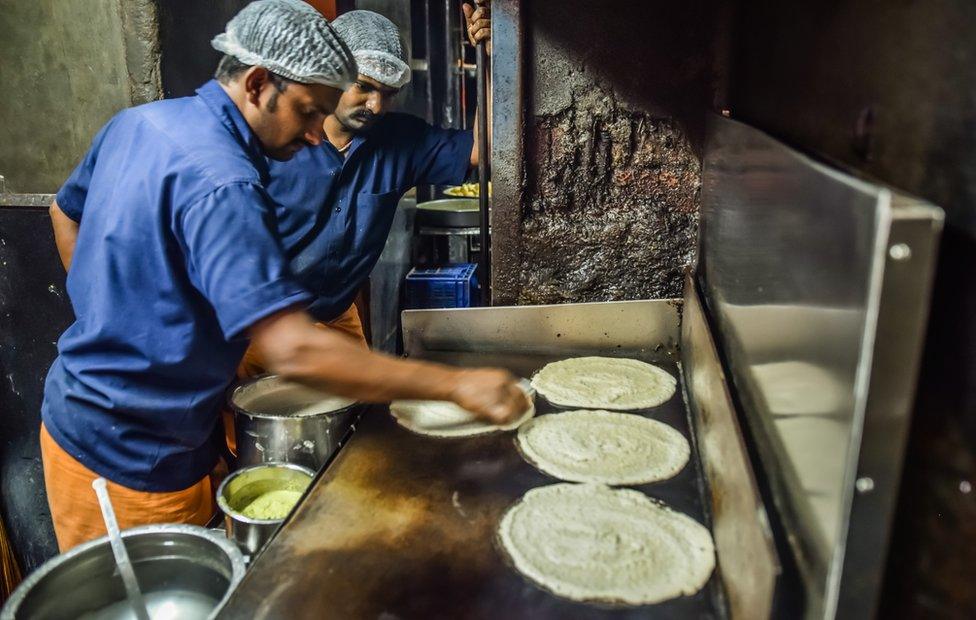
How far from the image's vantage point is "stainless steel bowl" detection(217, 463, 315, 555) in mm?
1608

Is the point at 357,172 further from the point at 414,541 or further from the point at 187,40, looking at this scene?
the point at 414,541

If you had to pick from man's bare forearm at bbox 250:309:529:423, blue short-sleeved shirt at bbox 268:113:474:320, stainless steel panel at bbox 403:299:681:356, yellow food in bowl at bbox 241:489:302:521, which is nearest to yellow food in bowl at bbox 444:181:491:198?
blue short-sleeved shirt at bbox 268:113:474:320

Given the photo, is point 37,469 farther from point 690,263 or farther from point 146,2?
point 690,263

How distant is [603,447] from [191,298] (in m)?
1.21

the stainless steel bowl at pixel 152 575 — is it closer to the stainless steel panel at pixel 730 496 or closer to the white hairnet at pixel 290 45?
the stainless steel panel at pixel 730 496

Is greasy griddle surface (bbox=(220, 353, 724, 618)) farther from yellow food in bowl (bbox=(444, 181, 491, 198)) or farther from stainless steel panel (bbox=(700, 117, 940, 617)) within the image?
yellow food in bowl (bbox=(444, 181, 491, 198))

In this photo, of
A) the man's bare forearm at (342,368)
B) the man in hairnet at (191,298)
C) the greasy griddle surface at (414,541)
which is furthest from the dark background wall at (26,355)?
the man's bare forearm at (342,368)

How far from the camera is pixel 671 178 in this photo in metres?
2.64

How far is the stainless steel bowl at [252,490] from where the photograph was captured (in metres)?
1.61

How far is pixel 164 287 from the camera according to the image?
5.78 feet

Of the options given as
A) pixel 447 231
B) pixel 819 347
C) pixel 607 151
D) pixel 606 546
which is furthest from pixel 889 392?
pixel 447 231

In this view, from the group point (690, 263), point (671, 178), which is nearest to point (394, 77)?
point (671, 178)

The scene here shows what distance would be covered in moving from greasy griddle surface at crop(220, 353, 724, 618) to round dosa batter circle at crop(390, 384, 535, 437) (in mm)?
31

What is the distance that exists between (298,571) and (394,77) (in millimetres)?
2340
